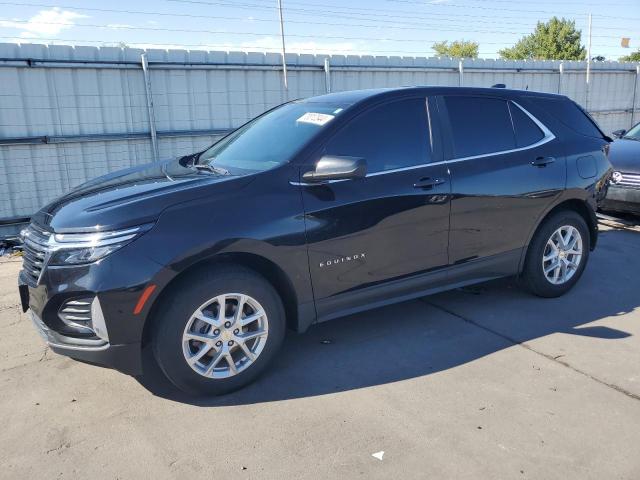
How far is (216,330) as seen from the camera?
3215 millimetres

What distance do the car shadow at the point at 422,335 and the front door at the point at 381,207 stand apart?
17.9 inches

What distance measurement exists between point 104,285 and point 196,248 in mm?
517

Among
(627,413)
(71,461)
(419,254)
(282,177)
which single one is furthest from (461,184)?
(71,461)

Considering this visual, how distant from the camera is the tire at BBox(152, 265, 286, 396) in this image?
3061 mm

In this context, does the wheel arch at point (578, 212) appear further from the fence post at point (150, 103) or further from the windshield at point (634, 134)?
the fence post at point (150, 103)

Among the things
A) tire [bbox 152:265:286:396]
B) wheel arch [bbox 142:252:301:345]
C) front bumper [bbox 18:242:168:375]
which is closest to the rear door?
wheel arch [bbox 142:252:301:345]

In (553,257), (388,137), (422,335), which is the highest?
(388,137)

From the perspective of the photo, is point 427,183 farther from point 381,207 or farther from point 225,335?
point 225,335

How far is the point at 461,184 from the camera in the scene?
13.3 ft

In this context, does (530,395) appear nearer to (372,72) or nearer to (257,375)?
(257,375)

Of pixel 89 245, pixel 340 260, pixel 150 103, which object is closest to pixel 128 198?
pixel 89 245

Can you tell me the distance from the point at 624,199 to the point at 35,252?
276 inches

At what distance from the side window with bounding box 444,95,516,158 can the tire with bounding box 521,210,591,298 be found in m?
0.82

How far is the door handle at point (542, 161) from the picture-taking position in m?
4.50
